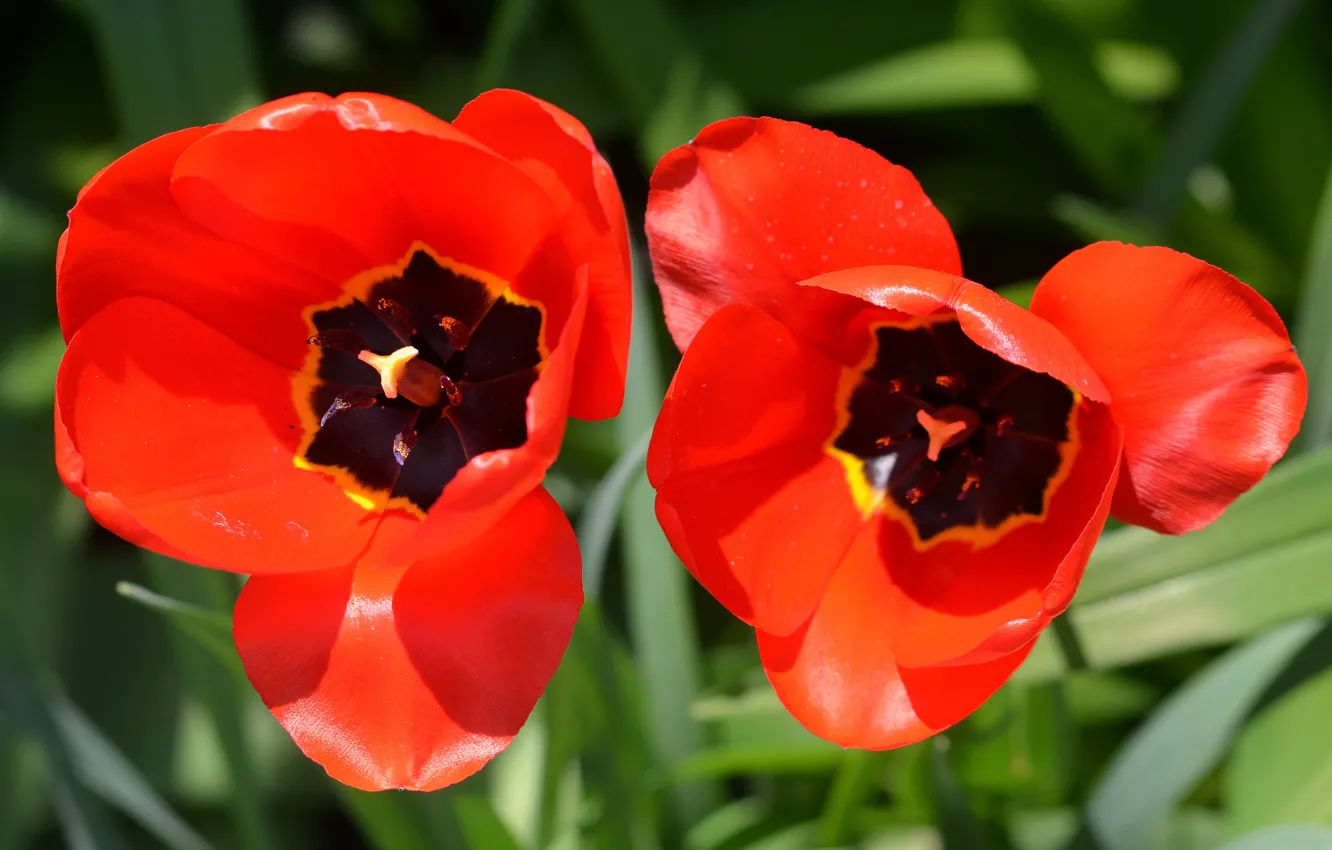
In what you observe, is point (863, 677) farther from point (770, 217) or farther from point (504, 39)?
point (504, 39)

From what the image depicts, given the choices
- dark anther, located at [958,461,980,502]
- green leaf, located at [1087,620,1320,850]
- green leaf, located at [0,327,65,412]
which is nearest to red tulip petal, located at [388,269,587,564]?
dark anther, located at [958,461,980,502]

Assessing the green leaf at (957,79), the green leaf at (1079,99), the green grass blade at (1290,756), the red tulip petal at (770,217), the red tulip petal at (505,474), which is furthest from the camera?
the green leaf at (957,79)

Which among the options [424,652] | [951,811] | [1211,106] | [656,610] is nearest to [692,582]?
[656,610]

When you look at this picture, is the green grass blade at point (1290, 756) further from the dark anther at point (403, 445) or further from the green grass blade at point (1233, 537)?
the dark anther at point (403, 445)

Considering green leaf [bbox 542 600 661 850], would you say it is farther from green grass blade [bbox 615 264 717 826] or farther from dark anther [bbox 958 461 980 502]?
dark anther [bbox 958 461 980 502]

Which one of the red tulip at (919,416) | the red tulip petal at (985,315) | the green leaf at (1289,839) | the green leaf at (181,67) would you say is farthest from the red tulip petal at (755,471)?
the green leaf at (181,67)

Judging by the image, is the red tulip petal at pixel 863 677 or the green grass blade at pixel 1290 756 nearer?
the red tulip petal at pixel 863 677
